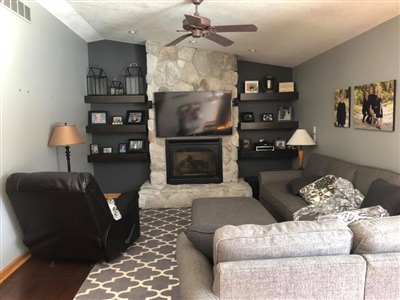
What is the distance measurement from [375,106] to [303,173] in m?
1.55

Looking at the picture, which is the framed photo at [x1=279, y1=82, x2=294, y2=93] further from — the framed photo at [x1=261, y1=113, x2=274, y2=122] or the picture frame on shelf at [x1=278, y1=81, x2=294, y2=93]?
the framed photo at [x1=261, y1=113, x2=274, y2=122]

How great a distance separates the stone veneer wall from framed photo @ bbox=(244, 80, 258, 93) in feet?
1.12

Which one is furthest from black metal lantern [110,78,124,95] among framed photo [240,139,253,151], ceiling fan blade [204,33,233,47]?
ceiling fan blade [204,33,233,47]

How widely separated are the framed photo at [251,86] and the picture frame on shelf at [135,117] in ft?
6.24

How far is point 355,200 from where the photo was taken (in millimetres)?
3154

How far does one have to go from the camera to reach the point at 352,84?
394cm

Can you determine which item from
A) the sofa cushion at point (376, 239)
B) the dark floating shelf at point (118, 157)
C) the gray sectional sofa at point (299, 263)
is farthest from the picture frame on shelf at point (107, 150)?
the sofa cushion at point (376, 239)

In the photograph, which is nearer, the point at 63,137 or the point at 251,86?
the point at 63,137

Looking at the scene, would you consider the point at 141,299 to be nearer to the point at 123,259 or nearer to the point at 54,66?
the point at 123,259

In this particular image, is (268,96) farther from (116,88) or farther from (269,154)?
(116,88)

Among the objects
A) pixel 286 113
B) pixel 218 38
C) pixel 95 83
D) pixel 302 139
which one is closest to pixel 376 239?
pixel 218 38


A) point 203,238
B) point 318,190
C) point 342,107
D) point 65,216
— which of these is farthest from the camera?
point 342,107

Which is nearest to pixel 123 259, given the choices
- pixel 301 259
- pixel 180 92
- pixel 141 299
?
pixel 141 299

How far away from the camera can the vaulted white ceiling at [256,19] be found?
3.10 m
